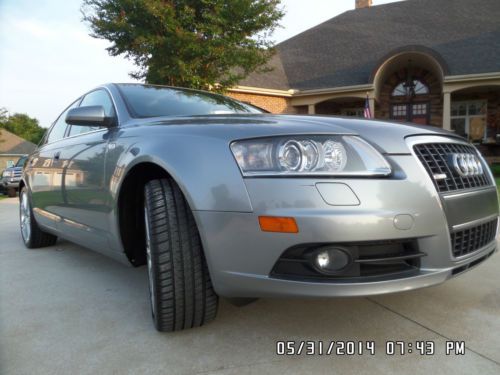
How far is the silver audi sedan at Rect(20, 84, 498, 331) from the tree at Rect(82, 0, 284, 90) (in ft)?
28.6

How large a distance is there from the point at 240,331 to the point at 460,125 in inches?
609

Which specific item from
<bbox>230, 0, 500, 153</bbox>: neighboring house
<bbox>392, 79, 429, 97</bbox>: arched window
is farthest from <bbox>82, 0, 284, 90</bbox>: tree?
<bbox>392, 79, 429, 97</bbox>: arched window

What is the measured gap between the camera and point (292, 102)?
16203mm

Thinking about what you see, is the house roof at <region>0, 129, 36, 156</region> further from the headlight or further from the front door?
the headlight

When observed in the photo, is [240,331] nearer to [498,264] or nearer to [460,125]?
[498,264]

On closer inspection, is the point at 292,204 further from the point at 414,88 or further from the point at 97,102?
the point at 414,88

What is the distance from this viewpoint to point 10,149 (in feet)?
136

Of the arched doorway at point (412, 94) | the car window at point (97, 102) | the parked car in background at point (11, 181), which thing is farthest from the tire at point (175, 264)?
the parked car in background at point (11, 181)

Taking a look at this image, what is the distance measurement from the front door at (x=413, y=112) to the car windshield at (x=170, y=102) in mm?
13441

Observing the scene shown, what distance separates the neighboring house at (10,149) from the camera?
131ft

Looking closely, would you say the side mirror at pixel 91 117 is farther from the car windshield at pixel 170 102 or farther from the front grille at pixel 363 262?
the front grille at pixel 363 262

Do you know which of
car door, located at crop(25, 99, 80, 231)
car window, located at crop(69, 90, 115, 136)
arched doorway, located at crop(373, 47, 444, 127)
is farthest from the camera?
arched doorway, located at crop(373, 47, 444, 127)

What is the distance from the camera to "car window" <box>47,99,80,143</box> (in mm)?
3700

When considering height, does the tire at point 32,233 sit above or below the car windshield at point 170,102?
below
